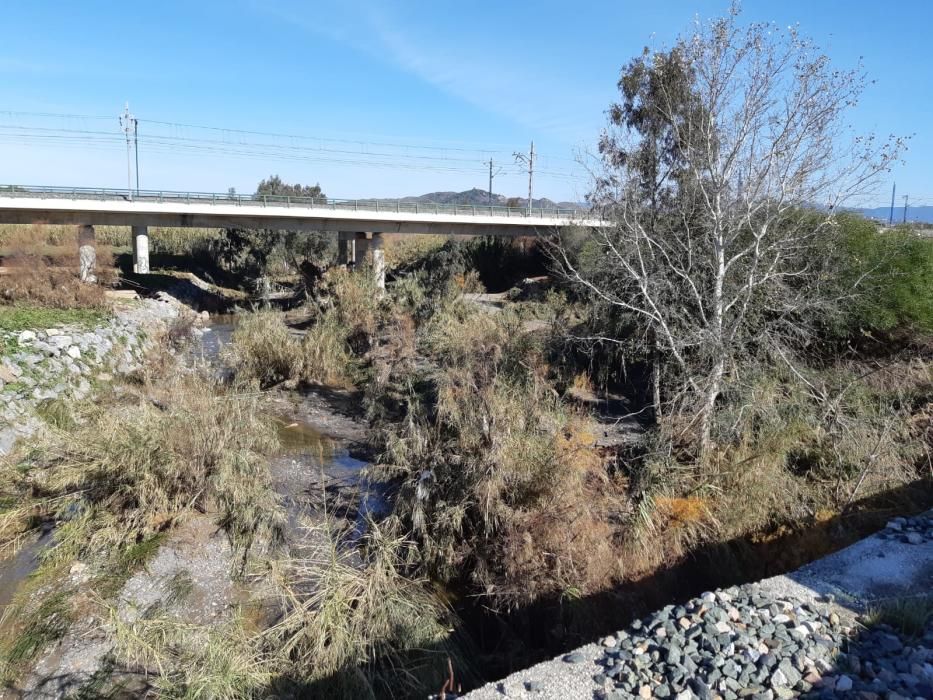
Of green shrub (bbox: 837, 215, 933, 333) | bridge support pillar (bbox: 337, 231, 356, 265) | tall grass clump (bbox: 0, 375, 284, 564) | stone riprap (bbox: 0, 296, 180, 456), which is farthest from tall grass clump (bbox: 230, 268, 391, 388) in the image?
bridge support pillar (bbox: 337, 231, 356, 265)

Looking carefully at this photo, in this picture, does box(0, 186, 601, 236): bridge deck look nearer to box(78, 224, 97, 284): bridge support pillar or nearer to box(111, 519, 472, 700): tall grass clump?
box(78, 224, 97, 284): bridge support pillar

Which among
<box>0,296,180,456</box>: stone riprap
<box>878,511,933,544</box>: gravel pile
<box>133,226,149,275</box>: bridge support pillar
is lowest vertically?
<box>878,511,933,544</box>: gravel pile

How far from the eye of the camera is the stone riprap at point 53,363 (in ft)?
37.7

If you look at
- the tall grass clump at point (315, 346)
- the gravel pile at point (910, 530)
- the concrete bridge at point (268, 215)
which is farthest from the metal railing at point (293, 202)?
the gravel pile at point (910, 530)

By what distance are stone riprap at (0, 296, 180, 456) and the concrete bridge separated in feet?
25.6

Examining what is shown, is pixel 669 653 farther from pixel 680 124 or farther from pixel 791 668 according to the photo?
pixel 680 124

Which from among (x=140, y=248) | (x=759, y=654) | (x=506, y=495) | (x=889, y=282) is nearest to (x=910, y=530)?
(x=759, y=654)

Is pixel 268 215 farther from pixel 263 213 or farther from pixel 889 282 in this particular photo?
pixel 889 282

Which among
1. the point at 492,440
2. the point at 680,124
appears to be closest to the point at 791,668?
the point at 492,440

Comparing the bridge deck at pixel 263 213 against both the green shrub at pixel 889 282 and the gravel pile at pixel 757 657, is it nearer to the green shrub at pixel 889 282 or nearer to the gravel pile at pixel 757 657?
the green shrub at pixel 889 282

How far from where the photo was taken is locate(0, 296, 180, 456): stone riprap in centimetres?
1149

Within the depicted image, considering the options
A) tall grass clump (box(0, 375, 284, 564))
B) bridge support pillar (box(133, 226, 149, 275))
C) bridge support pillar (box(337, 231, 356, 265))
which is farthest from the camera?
bridge support pillar (box(337, 231, 356, 265))

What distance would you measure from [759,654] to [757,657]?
5cm

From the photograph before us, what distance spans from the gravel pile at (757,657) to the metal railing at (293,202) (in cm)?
1696
